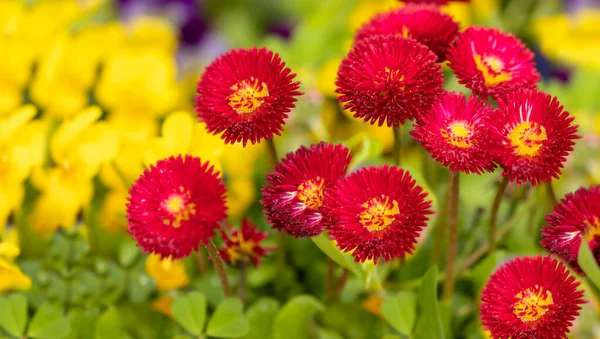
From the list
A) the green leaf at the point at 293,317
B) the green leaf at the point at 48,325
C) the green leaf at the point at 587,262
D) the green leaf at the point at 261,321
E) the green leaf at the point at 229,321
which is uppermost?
the green leaf at the point at 587,262

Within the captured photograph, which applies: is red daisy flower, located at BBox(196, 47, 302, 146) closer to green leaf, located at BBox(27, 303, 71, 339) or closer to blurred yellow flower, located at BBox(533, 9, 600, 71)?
green leaf, located at BBox(27, 303, 71, 339)

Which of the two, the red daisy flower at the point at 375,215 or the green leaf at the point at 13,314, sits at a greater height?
the red daisy flower at the point at 375,215

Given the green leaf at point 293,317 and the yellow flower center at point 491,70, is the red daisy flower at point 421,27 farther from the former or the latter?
the green leaf at point 293,317

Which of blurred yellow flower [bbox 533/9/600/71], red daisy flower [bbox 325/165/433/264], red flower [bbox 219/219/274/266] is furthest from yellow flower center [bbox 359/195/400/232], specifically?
blurred yellow flower [bbox 533/9/600/71]

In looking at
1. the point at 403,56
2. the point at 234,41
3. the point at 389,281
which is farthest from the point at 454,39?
the point at 234,41

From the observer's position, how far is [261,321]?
0.41 m

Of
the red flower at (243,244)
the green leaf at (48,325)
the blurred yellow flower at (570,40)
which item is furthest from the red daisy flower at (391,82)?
the blurred yellow flower at (570,40)

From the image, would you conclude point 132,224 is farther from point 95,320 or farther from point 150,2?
point 150,2

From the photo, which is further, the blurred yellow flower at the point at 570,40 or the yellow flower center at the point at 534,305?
the blurred yellow flower at the point at 570,40

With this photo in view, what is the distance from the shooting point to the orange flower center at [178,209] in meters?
0.28

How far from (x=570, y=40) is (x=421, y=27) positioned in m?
0.44

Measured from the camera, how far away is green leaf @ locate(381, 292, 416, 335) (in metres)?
0.37

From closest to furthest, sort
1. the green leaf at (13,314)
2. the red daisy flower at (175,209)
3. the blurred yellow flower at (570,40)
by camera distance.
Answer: the red daisy flower at (175,209) → the green leaf at (13,314) → the blurred yellow flower at (570,40)

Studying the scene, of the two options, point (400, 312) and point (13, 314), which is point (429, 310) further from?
point (13, 314)
